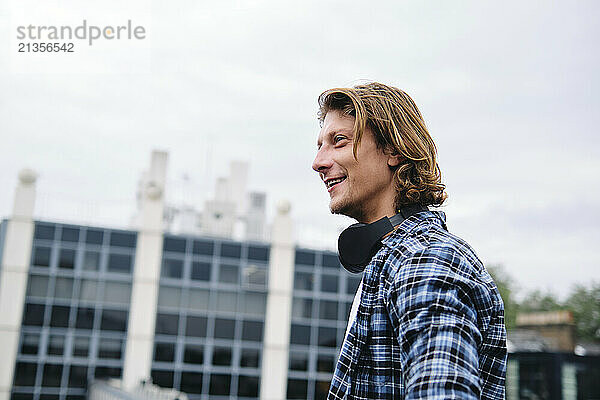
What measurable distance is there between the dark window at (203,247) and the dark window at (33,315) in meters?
5.52

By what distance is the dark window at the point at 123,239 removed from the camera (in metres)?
23.6

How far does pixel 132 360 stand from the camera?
22297 millimetres

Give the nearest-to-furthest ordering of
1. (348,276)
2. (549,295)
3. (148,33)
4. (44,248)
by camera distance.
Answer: (148,33), (44,248), (348,276), (549,295)

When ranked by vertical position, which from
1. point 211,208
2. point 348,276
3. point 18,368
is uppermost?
point 211,208

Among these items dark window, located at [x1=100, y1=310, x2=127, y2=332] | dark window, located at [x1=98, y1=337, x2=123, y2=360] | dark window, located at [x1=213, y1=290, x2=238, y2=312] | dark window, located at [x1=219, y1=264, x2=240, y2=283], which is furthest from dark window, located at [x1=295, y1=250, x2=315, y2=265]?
dark window, located at [x1=98, y1=337, x2=123, y2=360]

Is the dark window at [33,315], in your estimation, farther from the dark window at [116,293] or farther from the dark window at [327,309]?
the dark window at [327,309]

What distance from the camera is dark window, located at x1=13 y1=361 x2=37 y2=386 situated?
2198cm

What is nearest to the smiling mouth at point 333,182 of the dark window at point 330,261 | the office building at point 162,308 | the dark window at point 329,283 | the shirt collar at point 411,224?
the shirt collar at point 411,224

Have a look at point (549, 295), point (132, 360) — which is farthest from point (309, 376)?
point (549, 295)

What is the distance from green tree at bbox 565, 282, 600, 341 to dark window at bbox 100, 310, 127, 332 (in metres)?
37.5

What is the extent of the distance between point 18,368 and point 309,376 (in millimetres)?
9768

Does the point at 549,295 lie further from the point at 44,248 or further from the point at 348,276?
the point at 44,248

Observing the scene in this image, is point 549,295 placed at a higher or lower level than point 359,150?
higher

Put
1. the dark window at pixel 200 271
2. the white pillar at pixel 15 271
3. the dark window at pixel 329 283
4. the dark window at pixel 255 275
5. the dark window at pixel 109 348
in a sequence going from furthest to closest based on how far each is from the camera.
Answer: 1. the dark window at pixel 329 283
2. the dark window at pixel 255 275
3. the dark window at pixel 200 271
4. the dark window at pixel 109 348
5. the white pillar at pixel 15 271
